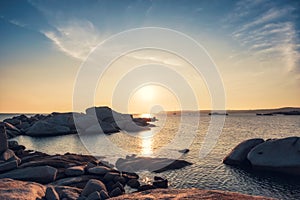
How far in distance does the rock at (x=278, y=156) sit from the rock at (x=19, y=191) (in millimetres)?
18140

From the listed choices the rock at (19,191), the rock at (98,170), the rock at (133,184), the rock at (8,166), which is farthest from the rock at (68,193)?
the rock at (8,166)

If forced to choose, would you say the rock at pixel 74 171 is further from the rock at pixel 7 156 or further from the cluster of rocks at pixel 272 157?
the cluster of rocks at pixel 272 157

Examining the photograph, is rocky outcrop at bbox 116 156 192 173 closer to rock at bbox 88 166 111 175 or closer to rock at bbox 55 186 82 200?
rock at bbox 88 166 111 175

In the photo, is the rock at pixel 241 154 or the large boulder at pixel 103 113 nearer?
the rock at pixel 241 154

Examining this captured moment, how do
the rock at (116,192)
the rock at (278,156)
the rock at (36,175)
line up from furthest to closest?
the rock at (278,156) → the rock at (36,175) → the rock at (116,192)

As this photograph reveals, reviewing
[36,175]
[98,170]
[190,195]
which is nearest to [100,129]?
[98,170]

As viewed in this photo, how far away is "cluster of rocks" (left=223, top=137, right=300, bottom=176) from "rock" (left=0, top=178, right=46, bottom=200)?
18.2m

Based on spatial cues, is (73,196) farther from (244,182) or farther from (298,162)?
(298,162)

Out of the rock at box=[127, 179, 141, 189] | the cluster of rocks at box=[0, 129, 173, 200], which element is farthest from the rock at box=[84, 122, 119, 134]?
the rock at box=[127, 179, 141, 189]

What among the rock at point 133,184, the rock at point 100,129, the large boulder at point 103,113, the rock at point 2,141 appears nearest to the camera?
the rock at point 133,184

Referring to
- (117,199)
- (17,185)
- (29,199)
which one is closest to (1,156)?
(17,185)

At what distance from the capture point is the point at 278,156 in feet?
70.4

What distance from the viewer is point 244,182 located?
736 inches

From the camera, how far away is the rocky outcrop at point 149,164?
23.6 meters
